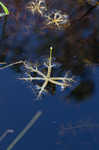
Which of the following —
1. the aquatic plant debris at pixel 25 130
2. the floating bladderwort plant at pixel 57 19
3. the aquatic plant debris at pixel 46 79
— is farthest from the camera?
the floating bladderwort plant at pixel 57 19

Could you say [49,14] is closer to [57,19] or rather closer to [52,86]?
[57,19]

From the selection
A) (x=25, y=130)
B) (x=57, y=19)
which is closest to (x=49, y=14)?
(x=57, y=19)

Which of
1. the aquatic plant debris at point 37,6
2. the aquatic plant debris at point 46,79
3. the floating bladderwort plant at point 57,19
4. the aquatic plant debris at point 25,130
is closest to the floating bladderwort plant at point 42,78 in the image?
the aquatic plant debris at point 46,79

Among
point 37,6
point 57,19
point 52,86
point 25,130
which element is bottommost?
point 25,130

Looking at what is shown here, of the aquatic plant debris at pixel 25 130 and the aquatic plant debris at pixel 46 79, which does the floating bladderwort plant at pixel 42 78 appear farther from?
the aquatic plant debris at pixel 25 130

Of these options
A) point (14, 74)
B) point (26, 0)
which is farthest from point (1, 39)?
point (26, 0)

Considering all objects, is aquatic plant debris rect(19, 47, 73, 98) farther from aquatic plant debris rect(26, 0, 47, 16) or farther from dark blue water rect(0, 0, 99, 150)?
aquatic plant debris rect(26, 0, 47, 16)

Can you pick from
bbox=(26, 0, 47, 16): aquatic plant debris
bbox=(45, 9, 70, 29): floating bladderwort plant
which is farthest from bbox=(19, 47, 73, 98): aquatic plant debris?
bbox=(26, 0, 47, 16): aquatic plant debris
